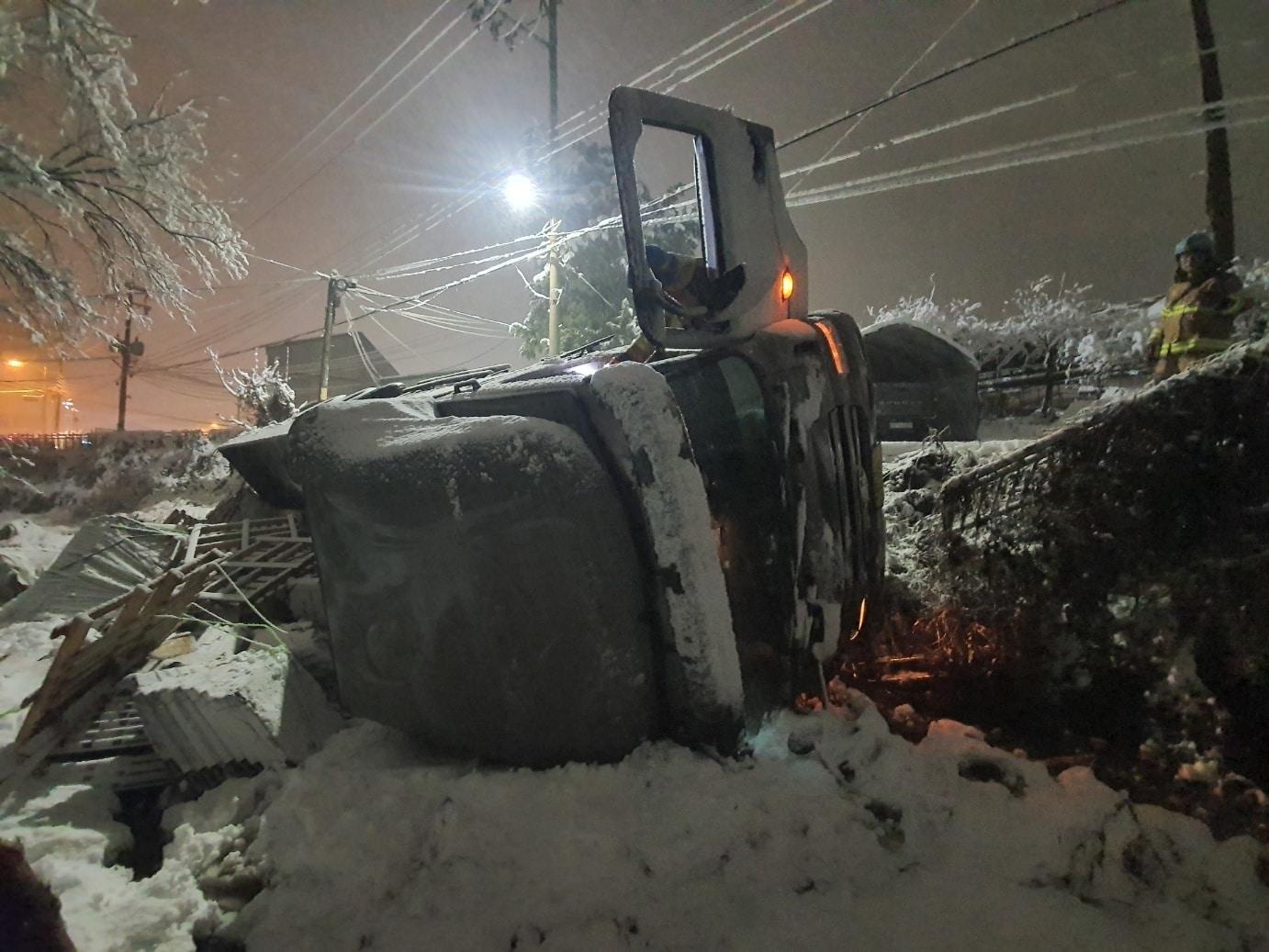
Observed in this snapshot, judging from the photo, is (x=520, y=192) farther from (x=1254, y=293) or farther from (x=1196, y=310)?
(x=1254, y=293)

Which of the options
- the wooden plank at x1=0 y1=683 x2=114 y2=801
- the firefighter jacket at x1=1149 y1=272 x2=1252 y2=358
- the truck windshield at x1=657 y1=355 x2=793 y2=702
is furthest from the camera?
the firefighter jacket at x1=1149 y1=272 x2=1252 y2=358

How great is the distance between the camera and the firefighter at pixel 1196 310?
4.98 m

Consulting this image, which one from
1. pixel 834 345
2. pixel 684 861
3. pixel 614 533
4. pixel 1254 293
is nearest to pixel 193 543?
pixel 614 533

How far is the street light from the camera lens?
45.7ft

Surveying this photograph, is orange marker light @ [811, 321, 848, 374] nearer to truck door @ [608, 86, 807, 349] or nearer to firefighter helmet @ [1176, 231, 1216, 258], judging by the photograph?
truck door @ [608, 86, 807, 349]

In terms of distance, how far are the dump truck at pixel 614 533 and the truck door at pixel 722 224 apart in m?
0.02

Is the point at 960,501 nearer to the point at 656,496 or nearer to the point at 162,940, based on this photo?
the point at 656,496

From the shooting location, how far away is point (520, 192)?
1520 cm

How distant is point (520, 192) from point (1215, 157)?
13.1 metres

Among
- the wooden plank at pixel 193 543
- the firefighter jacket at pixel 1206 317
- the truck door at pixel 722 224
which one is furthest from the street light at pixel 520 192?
the firefighter jacket at pixel 1206 317

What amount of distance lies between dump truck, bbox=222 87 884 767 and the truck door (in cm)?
2

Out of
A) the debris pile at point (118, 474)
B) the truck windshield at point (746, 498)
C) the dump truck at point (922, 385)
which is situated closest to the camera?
the truck windshield at point (746, 498)

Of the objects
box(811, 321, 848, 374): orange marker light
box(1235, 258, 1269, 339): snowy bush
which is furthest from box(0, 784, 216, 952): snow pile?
box(1235, 258, 1269, 339): snowy bush

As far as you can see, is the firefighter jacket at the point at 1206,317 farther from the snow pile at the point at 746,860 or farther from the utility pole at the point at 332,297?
the utility pole at the point at 332,297
